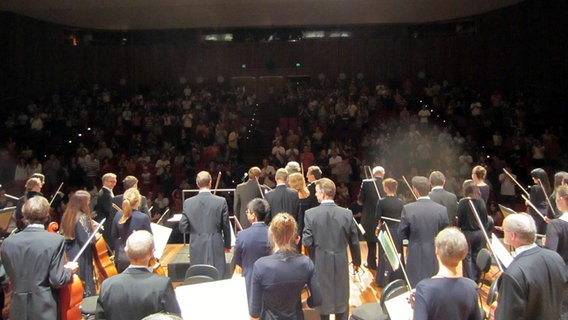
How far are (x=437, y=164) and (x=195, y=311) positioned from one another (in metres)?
10.2

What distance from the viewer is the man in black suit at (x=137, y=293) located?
2971mm

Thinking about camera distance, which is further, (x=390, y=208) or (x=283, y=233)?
(x=390, y=208)

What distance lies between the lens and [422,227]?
17.1ft

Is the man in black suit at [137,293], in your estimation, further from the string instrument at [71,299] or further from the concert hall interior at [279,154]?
the string instrument at [71,299]

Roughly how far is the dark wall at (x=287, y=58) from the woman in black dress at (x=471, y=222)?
1149 cm

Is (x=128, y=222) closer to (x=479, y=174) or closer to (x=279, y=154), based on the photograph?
(x=479, y=174)

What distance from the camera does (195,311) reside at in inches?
128

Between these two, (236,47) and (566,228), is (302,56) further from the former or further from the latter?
(566,228)

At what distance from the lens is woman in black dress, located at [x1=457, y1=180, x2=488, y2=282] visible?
594 cm

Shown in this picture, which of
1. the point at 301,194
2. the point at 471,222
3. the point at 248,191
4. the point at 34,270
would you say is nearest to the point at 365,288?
the point at 301,194

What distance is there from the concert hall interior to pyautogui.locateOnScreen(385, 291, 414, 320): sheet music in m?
0.01

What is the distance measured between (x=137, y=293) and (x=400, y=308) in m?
1.72

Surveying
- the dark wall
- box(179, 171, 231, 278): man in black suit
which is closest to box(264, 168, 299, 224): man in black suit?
box(179, 171, 231, 278): man in black suit

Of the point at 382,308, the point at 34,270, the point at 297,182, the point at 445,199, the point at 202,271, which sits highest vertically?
the point at 297,182
